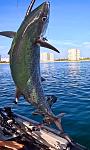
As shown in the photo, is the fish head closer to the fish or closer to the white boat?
the fish

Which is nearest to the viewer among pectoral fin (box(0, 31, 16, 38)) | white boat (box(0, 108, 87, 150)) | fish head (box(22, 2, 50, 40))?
fish head (box(22, 2, 50, 40))

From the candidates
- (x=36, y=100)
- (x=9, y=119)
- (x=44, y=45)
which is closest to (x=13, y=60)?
(x=44, y=45)

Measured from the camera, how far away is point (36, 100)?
6.14m

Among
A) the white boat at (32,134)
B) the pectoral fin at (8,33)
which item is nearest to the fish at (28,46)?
the pectoral fin at (8,33)

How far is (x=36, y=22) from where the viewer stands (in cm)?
533

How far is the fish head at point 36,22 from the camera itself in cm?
524

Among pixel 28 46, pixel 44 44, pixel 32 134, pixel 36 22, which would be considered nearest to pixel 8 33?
pixel 28 46

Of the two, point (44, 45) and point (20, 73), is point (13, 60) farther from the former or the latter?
point (44, 45)

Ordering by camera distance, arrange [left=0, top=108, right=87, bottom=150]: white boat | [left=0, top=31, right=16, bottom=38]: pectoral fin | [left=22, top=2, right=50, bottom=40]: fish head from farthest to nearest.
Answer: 1. [left=0, top=108, right=87, bottom=150]: white boat
2. [left=0, top=31, right=16, bottom=38]: pectoral fin
3. [left=22, top=2, right=50, bottom=40]: fish head

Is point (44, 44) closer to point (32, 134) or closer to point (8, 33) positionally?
point (8, 33)

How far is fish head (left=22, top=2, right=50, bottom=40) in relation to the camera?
5.24 meters

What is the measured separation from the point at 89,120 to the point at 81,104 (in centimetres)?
564


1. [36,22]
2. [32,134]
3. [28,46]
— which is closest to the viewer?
[36,22]

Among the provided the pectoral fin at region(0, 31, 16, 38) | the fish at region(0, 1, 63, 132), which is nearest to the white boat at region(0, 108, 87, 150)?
the fish at region(0, 1, 63, 132)
